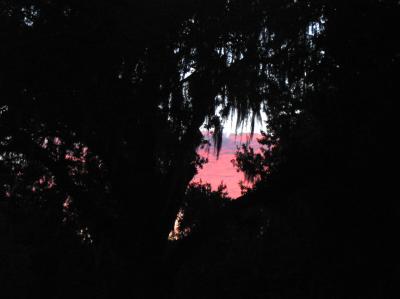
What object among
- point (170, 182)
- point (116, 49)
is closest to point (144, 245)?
point (170, 182)

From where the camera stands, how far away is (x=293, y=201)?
7996mm

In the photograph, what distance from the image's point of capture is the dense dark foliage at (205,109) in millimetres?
4918

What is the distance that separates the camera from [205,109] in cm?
665

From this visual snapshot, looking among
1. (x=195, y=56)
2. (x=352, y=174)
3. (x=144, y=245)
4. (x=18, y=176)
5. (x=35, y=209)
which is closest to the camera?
(x=352, y=174)

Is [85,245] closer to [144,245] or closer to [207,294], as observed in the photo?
[207,294]

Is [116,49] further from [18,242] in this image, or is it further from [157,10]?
[18,242]

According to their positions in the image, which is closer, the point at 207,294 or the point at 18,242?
the point at 207,294

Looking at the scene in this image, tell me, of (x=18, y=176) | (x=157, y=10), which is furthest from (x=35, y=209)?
(x=157, y=10)

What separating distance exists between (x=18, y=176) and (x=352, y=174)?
6297 millimetres

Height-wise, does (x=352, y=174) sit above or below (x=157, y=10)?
below

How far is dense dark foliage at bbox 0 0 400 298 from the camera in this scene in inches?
194

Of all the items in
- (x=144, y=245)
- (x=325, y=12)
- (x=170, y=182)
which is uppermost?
(x=325, y=12)

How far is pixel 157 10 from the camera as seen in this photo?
5500 mm

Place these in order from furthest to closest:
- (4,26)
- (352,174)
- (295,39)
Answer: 1. (295,39)
2. (4,26)
3. (352,174)
